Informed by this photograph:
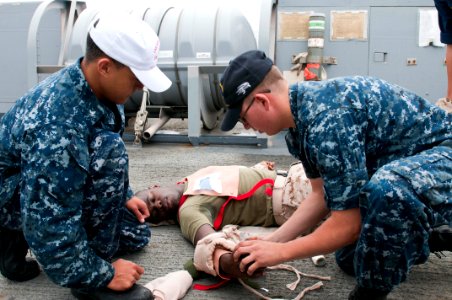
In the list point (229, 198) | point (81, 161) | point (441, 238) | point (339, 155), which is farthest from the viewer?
point (229, 198)

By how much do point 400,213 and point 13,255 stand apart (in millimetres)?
1233

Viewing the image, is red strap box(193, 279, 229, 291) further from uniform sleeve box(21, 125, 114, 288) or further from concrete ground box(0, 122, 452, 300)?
uniform sleeve box(21, 125, 114, 288)

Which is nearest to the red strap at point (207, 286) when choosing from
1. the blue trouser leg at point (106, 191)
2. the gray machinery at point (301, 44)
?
the blue trouser leg at point (106, 191)

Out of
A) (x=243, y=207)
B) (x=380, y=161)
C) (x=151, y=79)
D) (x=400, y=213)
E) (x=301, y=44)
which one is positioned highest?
(x=301, y=44)

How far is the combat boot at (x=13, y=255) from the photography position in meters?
1.60

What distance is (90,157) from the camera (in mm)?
1385

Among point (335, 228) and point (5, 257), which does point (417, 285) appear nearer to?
point (335, 228)

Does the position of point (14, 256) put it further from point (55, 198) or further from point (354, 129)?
point (354, 129)

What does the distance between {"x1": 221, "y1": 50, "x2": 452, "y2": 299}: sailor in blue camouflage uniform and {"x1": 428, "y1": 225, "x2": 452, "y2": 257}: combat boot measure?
158 millimetres

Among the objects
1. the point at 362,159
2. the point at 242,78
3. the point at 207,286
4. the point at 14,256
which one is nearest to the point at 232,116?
the point at 242,78

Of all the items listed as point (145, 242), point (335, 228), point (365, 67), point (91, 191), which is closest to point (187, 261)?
point (145, 242)

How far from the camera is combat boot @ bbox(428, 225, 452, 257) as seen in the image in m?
1.52

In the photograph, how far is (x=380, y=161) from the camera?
1.42 metres

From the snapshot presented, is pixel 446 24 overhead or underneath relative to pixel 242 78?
overhead
